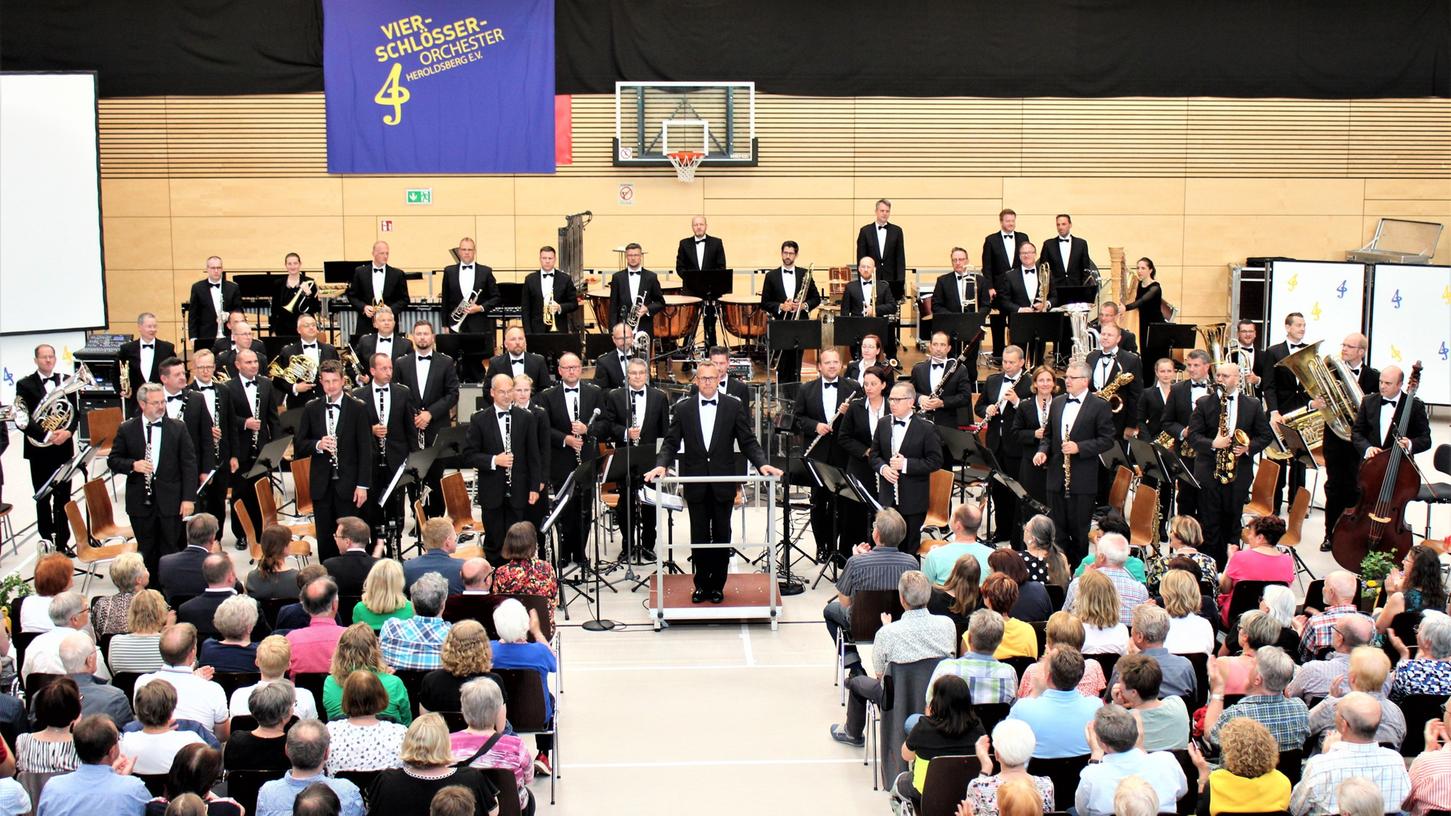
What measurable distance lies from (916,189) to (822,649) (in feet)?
39.6

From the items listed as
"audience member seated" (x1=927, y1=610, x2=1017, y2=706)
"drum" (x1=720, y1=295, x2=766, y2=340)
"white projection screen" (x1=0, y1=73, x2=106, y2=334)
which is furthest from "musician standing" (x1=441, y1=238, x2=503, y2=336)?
"audience member seated" (x1=927, y1=610, x2=1017, y2=706)

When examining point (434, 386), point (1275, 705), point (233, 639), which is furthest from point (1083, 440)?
point (233, 639)

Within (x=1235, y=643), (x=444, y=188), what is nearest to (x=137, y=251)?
(x=444, y=188)

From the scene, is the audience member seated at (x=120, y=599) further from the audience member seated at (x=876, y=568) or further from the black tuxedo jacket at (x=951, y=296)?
the black tuxedo jacket at (x=951, y=296)

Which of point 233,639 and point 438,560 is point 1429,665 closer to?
point 438,560

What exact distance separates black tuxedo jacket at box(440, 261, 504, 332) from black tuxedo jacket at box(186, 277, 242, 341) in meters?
2.49

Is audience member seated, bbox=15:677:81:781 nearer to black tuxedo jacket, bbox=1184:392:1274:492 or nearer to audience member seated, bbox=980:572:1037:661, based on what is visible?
audience member seated, bbox=980:572:1037:661

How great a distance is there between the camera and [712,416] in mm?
11625

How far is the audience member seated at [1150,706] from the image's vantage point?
6.72 m

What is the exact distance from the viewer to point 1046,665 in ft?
22.1

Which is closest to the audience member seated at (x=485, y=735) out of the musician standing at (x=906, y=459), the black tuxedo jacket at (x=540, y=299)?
the musician standing at (x=906, y=459)

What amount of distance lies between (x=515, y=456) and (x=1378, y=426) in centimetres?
725

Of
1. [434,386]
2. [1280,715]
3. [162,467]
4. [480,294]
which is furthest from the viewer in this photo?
[480,294]

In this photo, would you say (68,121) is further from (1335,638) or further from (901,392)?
(1335,638)
